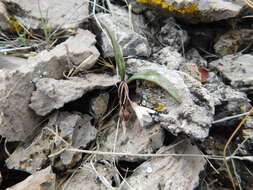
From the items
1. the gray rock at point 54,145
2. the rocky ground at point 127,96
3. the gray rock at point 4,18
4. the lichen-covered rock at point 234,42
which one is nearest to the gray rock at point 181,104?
the rocky ground at point 127,96

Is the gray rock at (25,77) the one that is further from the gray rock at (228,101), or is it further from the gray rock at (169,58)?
the gray rock at (228,101)

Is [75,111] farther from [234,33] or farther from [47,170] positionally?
[234,33]

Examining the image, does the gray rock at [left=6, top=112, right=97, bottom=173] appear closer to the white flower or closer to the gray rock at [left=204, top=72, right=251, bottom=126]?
the white flower

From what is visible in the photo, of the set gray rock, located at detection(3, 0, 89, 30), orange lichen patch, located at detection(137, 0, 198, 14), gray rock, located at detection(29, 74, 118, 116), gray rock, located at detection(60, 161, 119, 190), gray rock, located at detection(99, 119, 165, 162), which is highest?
orange lichen patch, located at detection(137, 0, 198, 14)

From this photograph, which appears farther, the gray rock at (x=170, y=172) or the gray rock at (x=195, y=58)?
the gray rock at (x=195, y=58)

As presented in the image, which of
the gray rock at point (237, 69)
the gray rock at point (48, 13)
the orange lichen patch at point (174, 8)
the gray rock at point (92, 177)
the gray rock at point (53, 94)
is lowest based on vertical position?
the gray rock at point (92, 177)

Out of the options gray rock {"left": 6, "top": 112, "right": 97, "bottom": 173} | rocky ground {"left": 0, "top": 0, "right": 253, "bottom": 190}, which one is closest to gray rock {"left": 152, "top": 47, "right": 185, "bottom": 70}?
rocky ground {"left": 0, "top": 0, "right": 253, "bottom": 190}

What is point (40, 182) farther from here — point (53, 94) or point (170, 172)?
point (170, 172)
